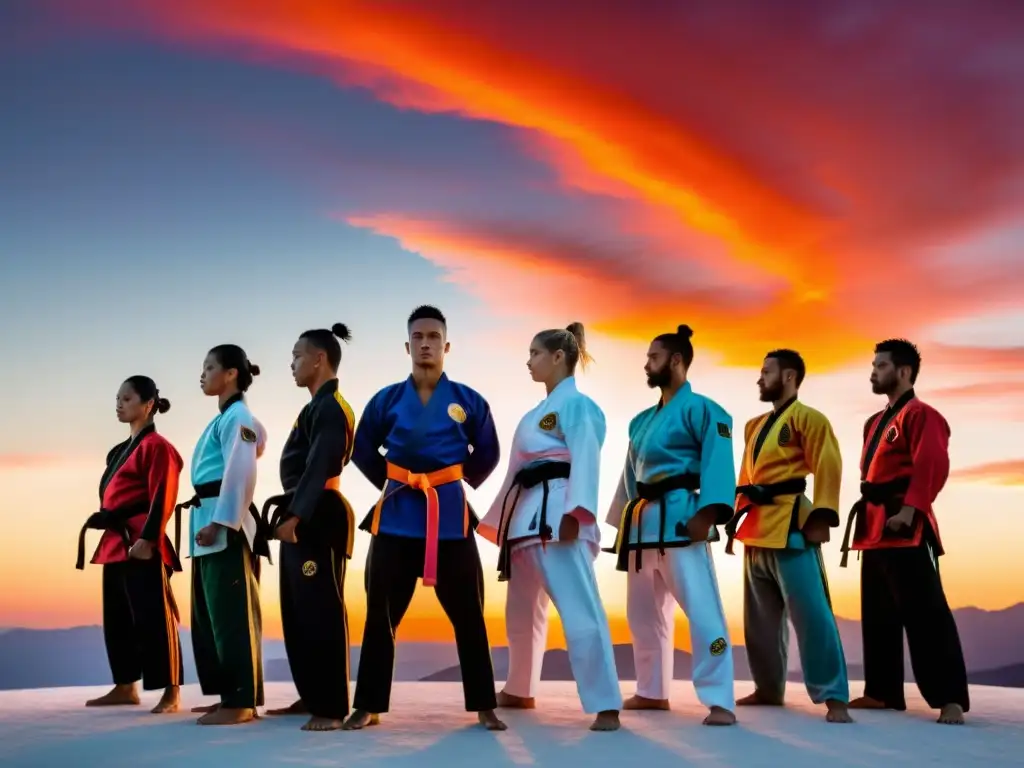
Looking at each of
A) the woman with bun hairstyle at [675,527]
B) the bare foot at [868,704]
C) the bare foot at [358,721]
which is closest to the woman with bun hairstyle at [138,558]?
the bare foot at [358,721]

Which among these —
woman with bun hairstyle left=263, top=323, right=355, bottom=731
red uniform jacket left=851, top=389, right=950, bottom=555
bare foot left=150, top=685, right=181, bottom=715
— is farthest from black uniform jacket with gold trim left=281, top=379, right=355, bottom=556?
red uniform jacket left=851, top=389, right=950, bottom=555

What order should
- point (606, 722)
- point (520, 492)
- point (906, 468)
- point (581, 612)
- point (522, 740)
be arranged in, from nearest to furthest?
point (522, 740) < point (606, 722) < point (581, 612) < point (520, 492) < point (906, 468)

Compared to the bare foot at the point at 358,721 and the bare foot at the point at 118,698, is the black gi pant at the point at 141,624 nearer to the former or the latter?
the bare foot at the point at 118,698

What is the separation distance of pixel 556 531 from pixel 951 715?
7.59 feet

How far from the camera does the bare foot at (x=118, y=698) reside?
647 centimetres

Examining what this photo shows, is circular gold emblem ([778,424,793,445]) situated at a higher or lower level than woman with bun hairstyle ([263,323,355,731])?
higher

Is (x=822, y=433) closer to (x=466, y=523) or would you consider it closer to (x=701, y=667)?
(x=701, y=667)

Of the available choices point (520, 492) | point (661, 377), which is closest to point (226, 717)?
point (520, 492)

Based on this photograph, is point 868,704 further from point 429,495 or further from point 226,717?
point 226,717

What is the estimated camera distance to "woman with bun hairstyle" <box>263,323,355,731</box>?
5.47 metres

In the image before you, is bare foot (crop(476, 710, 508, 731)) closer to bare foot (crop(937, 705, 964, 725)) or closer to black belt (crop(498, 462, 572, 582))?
black belt (crop(498, 462, 572, 582))

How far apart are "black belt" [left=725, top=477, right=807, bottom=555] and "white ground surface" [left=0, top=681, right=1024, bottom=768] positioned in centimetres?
101

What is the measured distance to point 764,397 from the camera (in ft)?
21.8

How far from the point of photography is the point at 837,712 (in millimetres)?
5844
